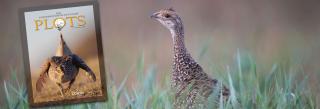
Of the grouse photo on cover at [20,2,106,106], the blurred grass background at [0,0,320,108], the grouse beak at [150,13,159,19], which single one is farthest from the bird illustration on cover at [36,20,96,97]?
the grouse beak at [150,13,159,19]

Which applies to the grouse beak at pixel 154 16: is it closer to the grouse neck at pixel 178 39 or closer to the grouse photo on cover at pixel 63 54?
the grouse neck at pixel 178 39

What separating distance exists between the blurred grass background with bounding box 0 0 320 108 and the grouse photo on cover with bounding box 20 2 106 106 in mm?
57

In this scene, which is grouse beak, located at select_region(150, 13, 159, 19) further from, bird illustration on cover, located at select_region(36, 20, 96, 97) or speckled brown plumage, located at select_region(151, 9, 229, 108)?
bird illustration on cover, located at select_region(36, 20, 96, 97)

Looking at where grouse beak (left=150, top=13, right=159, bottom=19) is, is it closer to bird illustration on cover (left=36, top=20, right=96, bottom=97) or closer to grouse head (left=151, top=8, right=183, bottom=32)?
grouse head (left=151, top=8, right=183, bottom=32)

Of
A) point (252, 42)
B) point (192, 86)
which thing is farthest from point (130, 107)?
point (252, 42)

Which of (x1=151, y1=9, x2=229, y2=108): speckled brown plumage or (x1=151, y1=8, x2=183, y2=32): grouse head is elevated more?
(x1=151, y1=8, x2=183, y2=32): grouse head

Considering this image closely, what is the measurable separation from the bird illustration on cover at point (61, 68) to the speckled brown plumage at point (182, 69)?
56 centimetres

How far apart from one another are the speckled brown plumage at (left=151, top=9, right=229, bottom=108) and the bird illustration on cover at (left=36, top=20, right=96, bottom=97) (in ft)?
1.85

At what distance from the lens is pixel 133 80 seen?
118 inches

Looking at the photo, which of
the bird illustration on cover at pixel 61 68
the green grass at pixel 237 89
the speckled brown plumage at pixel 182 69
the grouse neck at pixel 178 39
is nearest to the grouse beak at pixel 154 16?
the speckled brown plumage at pixel 182 69

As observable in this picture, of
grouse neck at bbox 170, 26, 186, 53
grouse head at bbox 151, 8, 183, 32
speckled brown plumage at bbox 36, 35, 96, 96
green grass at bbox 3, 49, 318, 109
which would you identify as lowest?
green grass at bbox 3, 49, 318, 109

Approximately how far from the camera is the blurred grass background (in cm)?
300

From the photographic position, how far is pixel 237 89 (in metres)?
2.98

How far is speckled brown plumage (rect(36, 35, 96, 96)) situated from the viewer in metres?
2.98
